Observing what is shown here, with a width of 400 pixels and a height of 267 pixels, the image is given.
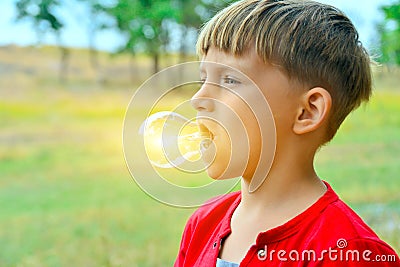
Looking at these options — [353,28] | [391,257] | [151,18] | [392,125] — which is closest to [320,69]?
[353,28]

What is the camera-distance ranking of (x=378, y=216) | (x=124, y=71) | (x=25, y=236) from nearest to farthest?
(x=25, y=236), (x=378, y=216), (x=124, y=71)

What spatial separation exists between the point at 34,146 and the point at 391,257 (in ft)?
5.14

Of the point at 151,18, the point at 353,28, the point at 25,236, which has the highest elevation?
the point at 151,18

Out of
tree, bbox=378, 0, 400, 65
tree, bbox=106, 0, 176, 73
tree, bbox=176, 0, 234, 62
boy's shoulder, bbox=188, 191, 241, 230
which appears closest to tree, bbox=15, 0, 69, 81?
tree, bbox=106, 0, 176, 73

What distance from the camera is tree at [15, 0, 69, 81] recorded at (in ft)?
6.51

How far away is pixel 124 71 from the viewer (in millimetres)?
2172

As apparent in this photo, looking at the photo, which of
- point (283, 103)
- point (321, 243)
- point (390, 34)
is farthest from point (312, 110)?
point (390, 34)

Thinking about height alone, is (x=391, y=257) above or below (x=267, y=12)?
below

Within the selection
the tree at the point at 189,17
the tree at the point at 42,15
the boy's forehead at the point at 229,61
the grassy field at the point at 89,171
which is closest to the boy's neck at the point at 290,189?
the boy's forehead at the point at 229,61

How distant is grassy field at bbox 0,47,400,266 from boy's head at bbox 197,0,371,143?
117cm

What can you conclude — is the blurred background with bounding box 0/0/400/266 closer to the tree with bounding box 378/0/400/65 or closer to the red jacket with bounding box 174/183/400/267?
the tree with bounding box 378/0/400/65

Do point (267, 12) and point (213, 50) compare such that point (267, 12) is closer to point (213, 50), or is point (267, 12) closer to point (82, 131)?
point (213, 50)

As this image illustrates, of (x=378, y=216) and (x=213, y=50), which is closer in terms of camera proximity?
(x=213, y=50)

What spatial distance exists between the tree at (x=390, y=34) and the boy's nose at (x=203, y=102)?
118 cm
